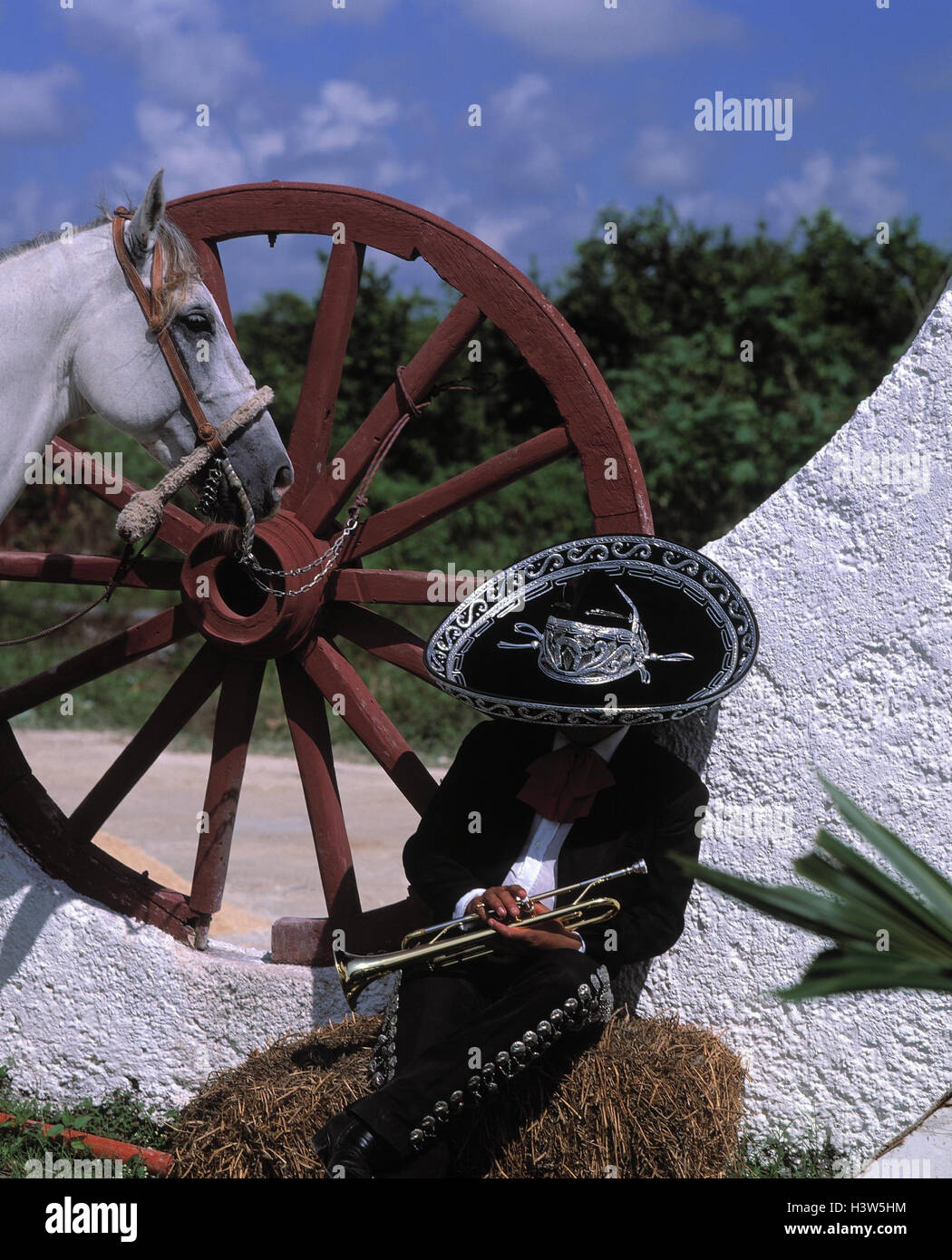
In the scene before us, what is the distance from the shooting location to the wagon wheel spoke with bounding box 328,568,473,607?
351 centimetres

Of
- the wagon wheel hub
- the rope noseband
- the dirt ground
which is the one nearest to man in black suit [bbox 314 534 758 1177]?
the wagon wheel hub

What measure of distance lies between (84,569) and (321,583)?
0.74 metres

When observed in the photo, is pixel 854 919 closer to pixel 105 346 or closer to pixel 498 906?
pixel 498 906

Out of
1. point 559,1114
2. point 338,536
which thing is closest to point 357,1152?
point 559,1114

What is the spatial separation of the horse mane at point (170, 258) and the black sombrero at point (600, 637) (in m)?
1.01

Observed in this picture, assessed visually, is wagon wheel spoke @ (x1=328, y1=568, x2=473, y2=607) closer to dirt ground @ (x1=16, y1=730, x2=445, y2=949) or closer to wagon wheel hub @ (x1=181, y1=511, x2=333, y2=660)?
wagon wheel hub @ (x1=181, y1=511, x2=333, y2=660)

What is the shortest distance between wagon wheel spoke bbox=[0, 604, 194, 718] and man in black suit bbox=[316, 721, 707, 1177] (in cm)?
101

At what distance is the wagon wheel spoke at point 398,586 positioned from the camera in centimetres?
351

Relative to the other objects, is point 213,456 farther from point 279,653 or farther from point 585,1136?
point 585,1136

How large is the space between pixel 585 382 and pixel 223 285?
43.8 inches

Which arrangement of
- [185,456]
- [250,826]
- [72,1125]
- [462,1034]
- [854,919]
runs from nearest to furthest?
[854,919] → [462,1034] → [185,456] → [72,1125] → [250,826]

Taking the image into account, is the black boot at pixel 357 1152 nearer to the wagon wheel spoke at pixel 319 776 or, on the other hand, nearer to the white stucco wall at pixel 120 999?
the white stucco wall at pixel 120 999

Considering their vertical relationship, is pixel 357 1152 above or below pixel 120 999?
below

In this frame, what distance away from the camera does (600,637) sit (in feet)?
10.2
